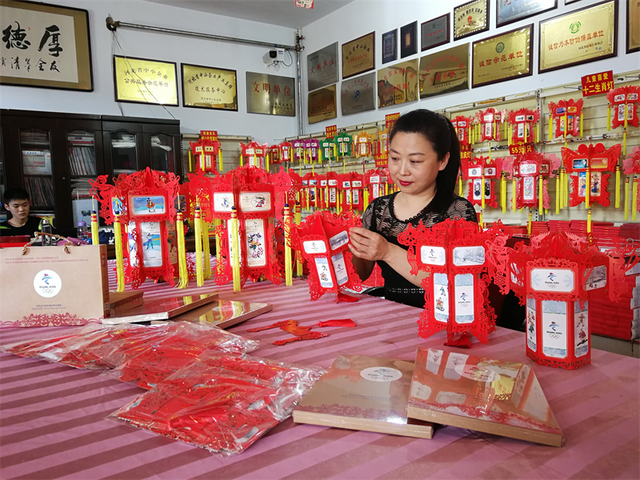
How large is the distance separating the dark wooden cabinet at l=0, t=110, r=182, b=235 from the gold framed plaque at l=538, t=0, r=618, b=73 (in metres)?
3.81

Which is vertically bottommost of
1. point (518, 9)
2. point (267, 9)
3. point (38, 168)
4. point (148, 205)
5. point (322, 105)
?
point (148, 205)

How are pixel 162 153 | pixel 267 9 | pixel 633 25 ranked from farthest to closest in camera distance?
pixel 267 9
pixel 162 153
pixel 633 25

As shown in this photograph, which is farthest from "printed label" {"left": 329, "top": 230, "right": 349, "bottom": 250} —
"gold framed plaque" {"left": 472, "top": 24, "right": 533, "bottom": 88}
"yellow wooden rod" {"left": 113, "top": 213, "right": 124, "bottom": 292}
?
"gold framed plaque" {"left": 472, "top": 24, "right": 533, "bottom": 88}

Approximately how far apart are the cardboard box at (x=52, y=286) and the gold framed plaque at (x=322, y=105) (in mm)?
4713

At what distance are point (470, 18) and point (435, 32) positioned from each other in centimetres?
39

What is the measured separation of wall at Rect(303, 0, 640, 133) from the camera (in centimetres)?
299

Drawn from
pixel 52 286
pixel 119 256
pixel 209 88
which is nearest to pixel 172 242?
pixel 119 256

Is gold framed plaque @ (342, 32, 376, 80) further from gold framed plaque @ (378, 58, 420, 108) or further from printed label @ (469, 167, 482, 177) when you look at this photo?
printed label @ (469, 167, 482, 177)

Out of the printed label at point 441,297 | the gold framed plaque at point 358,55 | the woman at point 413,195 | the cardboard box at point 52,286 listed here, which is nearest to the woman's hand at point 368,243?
the woman at point 413,195

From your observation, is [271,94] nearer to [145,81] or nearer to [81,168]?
[145,81]

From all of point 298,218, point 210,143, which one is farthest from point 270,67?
point 298,218

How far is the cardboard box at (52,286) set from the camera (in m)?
1.23

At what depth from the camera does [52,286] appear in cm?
125

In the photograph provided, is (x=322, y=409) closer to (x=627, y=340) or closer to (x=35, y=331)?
(x=35, y=331)
